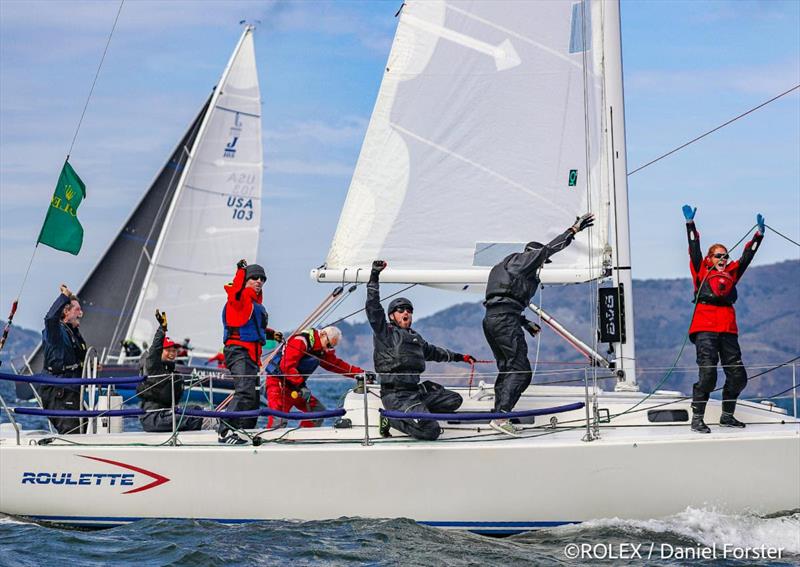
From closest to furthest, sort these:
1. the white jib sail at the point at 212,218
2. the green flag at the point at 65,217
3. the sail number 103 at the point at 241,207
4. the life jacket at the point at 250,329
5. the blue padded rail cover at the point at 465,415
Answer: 1. the blue padded rail cover at the point at 465,415
2. the life jacket at the point at 250,329
3. the green flag at the point at 65,217
4. the white jib sail at the point at 212,218
5. the sail number 103 at the point at 241,207

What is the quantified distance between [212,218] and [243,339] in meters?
19.4

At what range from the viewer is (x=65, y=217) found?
32.7ft

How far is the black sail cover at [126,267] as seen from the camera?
2898 cm

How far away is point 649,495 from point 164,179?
78.6 ft

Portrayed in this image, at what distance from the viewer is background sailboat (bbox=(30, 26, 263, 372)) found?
2745 cm

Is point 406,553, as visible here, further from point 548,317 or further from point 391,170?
point 391,170

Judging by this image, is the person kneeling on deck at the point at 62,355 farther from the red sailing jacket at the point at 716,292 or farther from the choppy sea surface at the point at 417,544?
the red sailing jacket at the point at 716,292

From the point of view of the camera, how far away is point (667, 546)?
7273mm

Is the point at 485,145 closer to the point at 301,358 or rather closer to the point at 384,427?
the point at 301,358

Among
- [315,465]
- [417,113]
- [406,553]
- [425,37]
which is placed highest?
[425,37]

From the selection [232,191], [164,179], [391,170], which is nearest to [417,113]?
[391,170]

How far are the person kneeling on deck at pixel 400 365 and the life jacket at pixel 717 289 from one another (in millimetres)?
2052

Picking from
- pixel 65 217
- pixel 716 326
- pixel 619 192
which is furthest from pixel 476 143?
pixel 65 217

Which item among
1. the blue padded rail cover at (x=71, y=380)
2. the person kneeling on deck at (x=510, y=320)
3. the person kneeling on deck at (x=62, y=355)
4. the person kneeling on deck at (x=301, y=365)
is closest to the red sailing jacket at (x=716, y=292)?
the person kneeling on deck at (x=510, y=320)
